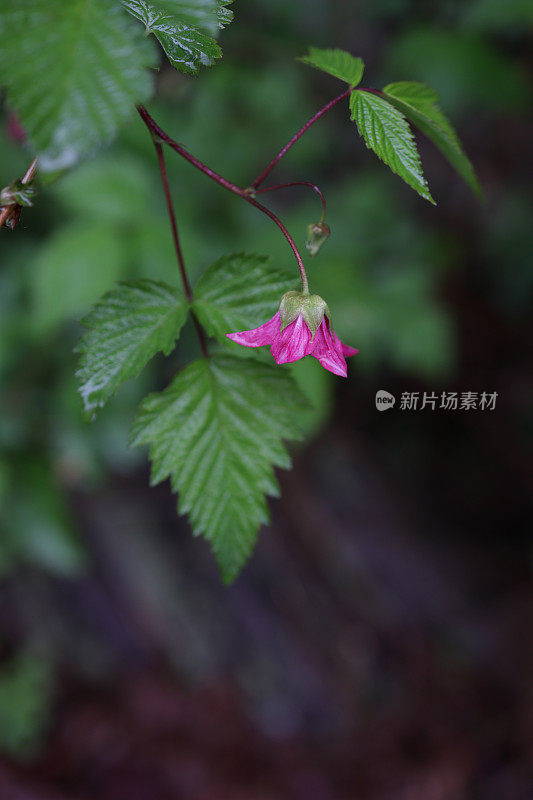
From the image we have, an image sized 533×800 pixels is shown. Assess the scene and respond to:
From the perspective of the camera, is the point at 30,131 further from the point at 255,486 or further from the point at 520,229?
the point at 520,229

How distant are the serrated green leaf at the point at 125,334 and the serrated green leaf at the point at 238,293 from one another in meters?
0.03

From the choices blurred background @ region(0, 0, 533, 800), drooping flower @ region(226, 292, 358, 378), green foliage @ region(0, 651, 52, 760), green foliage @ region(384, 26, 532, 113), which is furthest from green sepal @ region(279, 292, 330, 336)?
green foliage @ region(0, 651, 52, 760)

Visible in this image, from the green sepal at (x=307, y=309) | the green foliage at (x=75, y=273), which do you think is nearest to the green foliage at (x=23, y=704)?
the green foliage at (x=75, y=273)

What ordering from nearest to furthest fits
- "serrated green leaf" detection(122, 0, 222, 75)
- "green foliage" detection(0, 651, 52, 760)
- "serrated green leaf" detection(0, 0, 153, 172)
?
"serrated green leaf" detection(0, 0, 153, 172) → "serrated green leaf" detection(122, 0, 222, 75) → "green foliage" detection(0, 651, 52, 760)

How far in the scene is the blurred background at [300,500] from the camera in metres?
1.78

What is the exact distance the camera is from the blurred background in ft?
5.83

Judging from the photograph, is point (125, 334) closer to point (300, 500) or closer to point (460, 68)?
point (460, 68)

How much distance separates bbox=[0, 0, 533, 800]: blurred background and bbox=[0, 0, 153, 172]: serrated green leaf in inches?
41.9

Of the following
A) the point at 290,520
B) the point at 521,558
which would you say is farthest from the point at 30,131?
the point at 521,558

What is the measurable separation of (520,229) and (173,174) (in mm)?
1564

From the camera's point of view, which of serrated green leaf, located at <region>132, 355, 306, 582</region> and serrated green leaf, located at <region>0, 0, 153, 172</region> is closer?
serrated green leaf, located at <region>0, 0, 153, 172</region>

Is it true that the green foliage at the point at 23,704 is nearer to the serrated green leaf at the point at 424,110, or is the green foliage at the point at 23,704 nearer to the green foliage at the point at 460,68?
the serrated green leaf at the point at 424,110

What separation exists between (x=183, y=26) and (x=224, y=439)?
42 centimetres

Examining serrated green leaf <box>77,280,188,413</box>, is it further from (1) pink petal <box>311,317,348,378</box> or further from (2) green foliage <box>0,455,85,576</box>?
(2) green foliage <box>0,455,85,576</box>
